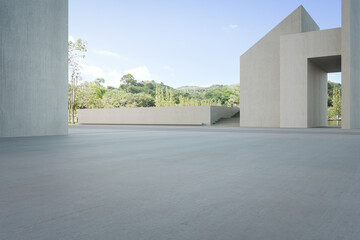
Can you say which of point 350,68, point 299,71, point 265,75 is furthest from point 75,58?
point 350,68

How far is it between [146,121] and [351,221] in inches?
955

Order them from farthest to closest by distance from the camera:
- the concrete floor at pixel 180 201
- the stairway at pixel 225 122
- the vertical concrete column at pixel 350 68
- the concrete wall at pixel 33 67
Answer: the stairway at pixel 225 122
the vertical concrete column at pixel 350 68
the concrete wall at pixel 33 67
the concrete floor at pixel 180 201

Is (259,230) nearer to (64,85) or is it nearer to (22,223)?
(22,223)

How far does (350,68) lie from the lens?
14.2m

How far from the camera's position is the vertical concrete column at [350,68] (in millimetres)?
14117

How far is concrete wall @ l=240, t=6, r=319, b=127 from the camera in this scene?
1802cm

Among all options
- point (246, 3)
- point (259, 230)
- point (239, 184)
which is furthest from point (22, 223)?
point (246, 3)

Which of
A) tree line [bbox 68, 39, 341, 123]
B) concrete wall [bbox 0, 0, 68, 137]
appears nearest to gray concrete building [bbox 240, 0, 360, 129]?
tree line [bbox 68, 39, 341, 123]

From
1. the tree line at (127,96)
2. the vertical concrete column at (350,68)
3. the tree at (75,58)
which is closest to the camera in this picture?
the vertical concrete column at (350,68)

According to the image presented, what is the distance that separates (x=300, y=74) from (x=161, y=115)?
475 inches

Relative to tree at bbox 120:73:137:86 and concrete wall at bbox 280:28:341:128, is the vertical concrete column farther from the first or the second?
tree at bbox 120:73:137:86

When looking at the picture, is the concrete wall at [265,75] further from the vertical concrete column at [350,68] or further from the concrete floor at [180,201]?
the concrete floor at [180,201]

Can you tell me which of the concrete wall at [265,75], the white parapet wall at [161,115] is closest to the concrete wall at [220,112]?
the white parapet wall at [161,115]

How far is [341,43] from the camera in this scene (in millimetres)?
14828
